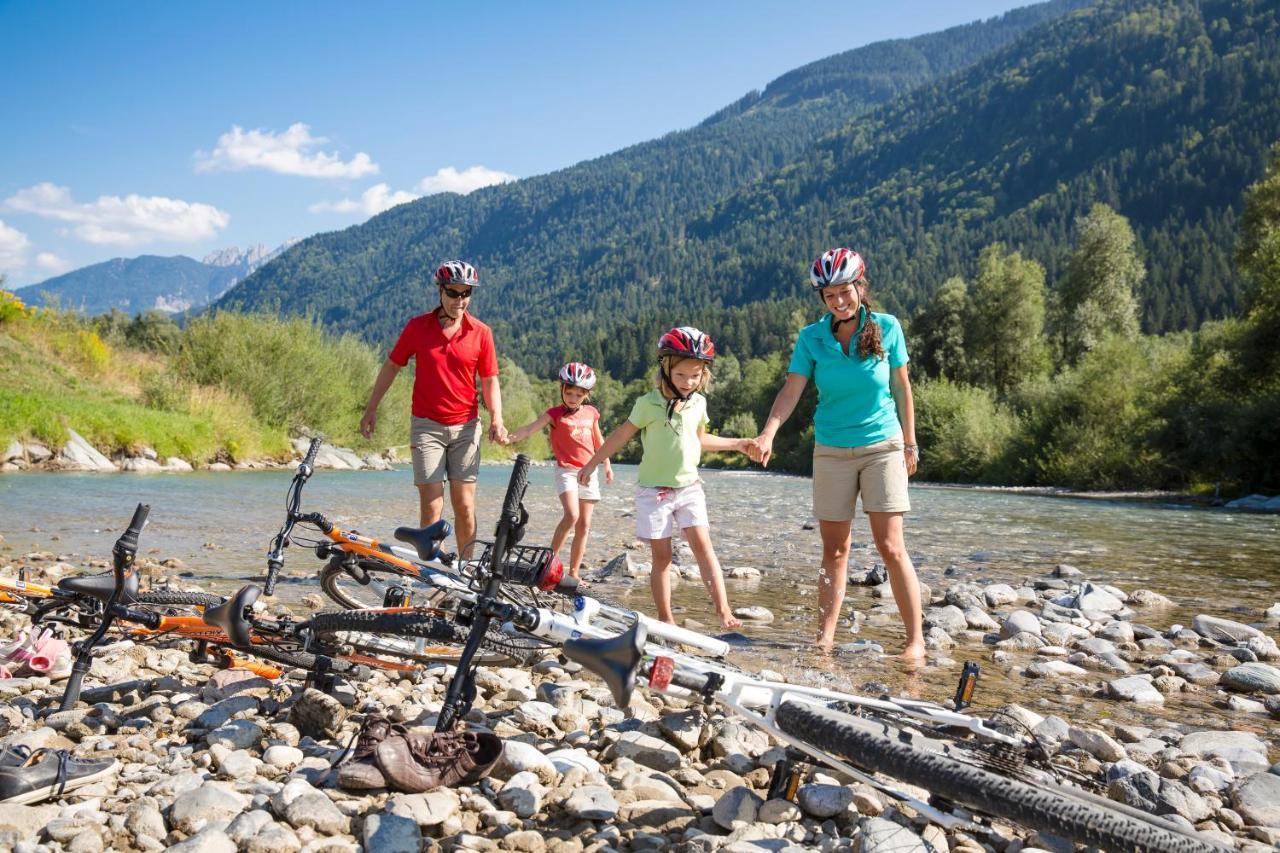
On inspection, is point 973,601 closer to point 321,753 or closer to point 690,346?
point 690,346

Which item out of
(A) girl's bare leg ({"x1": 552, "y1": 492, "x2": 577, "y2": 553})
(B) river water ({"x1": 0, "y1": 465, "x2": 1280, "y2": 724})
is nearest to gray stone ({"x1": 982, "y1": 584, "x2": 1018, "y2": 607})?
(B) river water ({"x1": 0, "y1": 465, "x2": 1280, "y2": 724})

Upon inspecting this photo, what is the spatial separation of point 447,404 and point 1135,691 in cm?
572

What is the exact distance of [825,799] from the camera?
333 cm

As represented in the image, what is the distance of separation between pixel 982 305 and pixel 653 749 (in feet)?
226

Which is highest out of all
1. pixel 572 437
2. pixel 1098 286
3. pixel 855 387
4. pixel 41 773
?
pixel 1098 286

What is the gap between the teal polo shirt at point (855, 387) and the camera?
599 cm

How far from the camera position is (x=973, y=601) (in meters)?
8.62

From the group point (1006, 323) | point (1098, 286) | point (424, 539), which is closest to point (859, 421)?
point (424, 539)

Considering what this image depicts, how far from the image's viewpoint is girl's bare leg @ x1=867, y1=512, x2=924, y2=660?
6.03 m

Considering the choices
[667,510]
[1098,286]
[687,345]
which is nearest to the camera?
[687,345]

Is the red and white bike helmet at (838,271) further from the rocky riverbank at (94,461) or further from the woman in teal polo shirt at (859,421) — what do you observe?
the rocky riverbank at (94,461)

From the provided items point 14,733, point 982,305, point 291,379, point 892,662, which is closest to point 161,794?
point 14,733

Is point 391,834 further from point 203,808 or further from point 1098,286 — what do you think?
point 1098,286

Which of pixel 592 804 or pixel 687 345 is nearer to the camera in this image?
pixel 592 804
